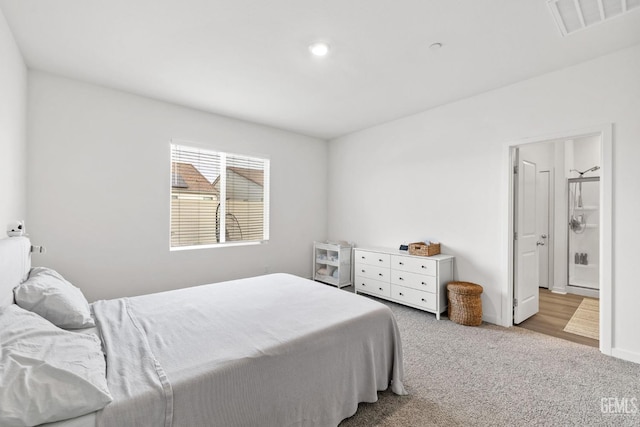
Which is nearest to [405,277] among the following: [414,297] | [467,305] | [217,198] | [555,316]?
[414,297]

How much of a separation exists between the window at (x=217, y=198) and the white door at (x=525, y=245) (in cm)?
338

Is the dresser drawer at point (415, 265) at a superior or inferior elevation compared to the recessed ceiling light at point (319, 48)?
inferior

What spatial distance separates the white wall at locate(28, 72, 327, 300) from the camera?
285cm

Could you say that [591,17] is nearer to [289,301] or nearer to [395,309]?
[289,301]

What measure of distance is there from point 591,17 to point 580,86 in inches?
34.3

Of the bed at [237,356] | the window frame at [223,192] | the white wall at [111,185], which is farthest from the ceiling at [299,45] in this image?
the bed at [237,356]

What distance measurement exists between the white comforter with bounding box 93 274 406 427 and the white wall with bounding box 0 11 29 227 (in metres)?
1.18

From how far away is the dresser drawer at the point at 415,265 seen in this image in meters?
3.41

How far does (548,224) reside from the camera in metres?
4.79

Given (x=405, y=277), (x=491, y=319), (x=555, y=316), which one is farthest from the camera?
(x=405, y=277)

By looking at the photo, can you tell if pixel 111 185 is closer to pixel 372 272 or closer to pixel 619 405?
pixel 372 272

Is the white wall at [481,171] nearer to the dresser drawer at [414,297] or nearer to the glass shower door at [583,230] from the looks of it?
the dresser drawer at [414,297]

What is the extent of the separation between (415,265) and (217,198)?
2.87 m

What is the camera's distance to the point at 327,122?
4344mm
